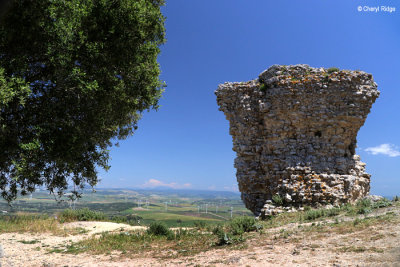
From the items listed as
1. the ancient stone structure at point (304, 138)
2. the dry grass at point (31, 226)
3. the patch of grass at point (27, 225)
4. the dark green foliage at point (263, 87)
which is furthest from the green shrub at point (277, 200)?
A: the patch of grass at point (27, 225)

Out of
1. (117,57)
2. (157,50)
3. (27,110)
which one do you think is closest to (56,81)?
(27,110)

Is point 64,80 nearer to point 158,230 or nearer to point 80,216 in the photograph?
point 158,230

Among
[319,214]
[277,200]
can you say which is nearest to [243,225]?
[319,214]

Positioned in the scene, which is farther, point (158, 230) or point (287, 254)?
point (158, 230)

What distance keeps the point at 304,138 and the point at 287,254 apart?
29.4ft

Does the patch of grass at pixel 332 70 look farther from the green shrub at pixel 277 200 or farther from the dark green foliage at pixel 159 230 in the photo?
the dark green foliage at pixel 159 230

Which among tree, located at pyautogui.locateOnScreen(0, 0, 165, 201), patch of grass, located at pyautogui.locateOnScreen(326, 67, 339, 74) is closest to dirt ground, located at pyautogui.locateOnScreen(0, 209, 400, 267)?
tree, located at pyautogui.locateOnScreen(0, 0, 165, 201)

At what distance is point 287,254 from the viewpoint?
16.9ft

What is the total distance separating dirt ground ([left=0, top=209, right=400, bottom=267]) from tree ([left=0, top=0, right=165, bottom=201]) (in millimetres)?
2181

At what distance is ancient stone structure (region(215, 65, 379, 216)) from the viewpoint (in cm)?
1184

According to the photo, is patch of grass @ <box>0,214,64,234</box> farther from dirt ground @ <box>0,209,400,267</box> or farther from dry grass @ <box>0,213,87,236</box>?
dirt ground @ <box>0,209,400,267</box>

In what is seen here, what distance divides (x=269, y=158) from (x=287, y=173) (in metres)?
1.27

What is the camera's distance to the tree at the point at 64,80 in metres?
5.17

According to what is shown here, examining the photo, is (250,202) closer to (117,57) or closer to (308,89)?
(308,89)
